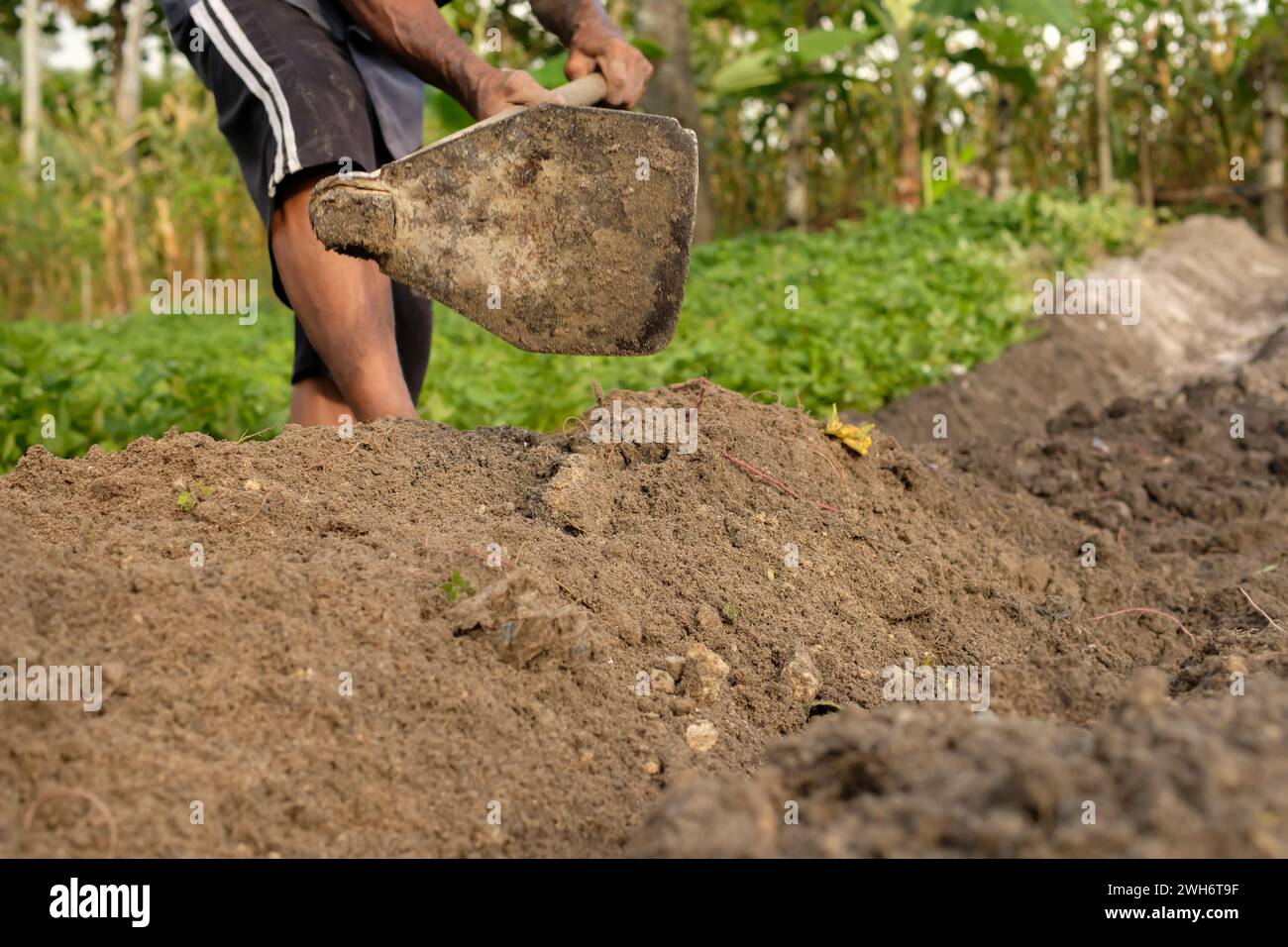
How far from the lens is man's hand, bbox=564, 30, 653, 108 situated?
3.08 metres

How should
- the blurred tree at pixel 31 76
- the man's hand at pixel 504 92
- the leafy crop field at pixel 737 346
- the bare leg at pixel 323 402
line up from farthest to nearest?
the blurred tree at pixel 31 76, the leafy crop field at pixel 737 346, the bare leg at pixel 323 402, the man's hand at pixel 504 92

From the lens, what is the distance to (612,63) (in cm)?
308

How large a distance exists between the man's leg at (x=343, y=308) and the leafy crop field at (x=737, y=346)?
11.4 inches

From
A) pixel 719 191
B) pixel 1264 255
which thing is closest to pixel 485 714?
pixel 1264 255

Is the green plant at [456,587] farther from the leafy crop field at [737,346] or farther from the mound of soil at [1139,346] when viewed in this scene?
the mound of soil at [1139,346]

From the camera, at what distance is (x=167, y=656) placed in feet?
6.11

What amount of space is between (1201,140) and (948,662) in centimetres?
1312

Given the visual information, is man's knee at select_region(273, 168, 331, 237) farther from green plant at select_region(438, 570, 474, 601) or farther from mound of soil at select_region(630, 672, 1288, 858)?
mound of soil at select_region(630, 672, 1288, 858)

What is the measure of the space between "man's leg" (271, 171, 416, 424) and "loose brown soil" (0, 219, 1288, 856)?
0.37 meters

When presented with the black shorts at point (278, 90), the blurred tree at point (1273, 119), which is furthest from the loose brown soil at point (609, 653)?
the blurred tree at point (1273, 119)

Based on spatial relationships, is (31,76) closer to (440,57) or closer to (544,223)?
(440,57)

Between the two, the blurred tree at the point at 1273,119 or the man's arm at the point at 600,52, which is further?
the blurred tree at the point at 1273,119

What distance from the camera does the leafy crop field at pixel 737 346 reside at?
461cm
